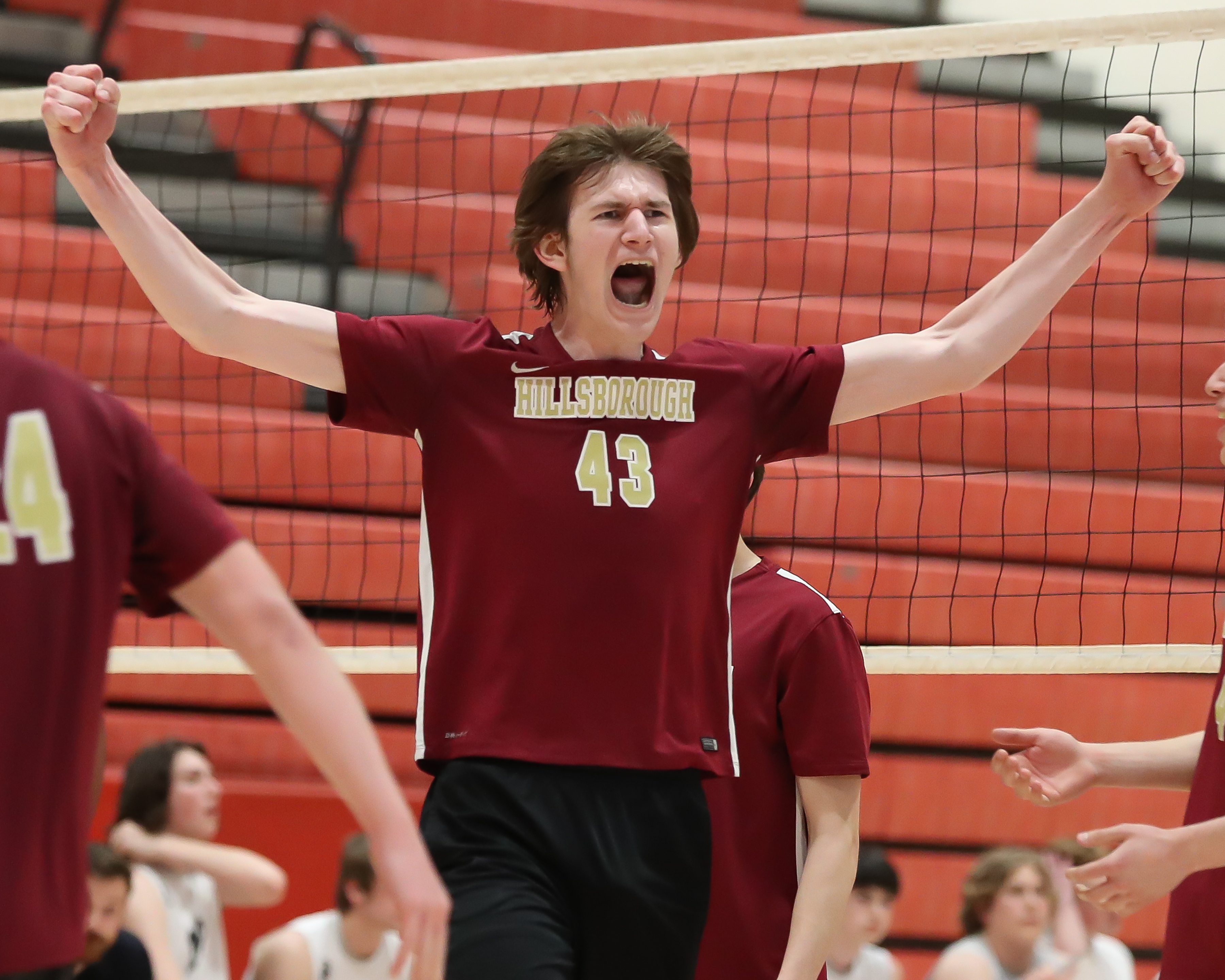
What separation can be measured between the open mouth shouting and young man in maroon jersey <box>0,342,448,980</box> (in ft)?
3.83

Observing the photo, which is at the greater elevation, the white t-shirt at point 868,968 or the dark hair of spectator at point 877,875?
the dark hair of spectator at point 877,875

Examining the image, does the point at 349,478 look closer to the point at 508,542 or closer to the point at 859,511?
the point at 859,511

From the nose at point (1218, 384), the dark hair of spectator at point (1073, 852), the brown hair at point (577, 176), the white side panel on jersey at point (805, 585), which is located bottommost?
the dark hair of spectator at point (1073, 852)

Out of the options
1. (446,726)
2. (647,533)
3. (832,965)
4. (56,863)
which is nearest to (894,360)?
(647,533)

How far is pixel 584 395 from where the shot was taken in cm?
257

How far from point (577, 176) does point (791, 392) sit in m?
0.51

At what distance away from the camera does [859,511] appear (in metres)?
7.45

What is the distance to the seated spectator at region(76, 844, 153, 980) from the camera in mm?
3902

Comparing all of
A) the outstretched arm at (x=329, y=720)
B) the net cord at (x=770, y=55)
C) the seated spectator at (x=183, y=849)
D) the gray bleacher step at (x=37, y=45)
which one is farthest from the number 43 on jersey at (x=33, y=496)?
the gray bleacher step at (x=37, y=45)

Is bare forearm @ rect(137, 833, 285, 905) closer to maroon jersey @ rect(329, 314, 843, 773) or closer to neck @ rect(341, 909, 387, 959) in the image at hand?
neck @ rect(341, 909, 387, 959)

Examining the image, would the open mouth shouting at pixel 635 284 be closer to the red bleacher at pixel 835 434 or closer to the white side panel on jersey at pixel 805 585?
the white side panel on jersey at pixel 805 585

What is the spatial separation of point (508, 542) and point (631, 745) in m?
0.35

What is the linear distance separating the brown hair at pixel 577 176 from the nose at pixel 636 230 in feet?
0.35

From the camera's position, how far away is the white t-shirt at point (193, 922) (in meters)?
5.06
